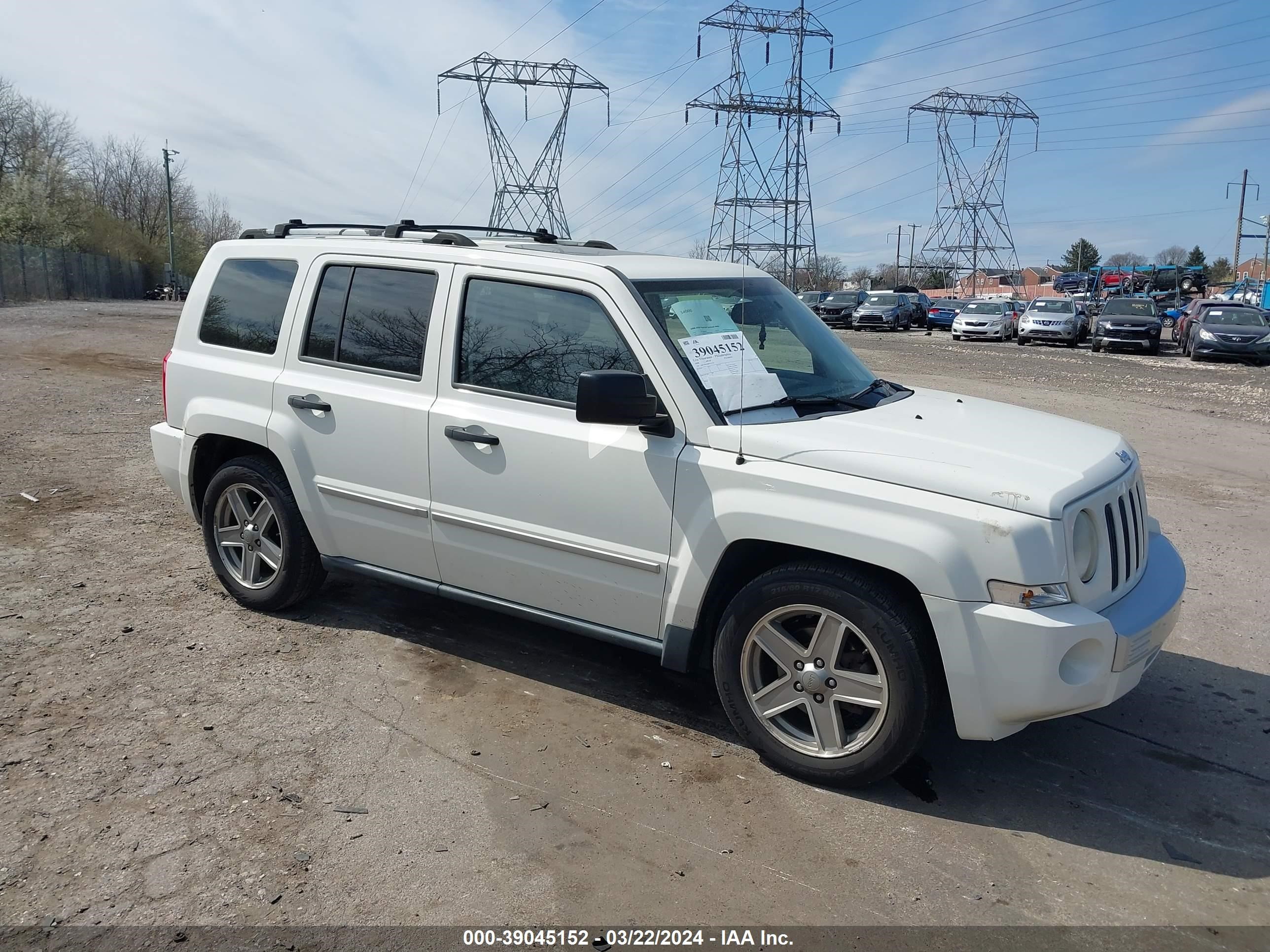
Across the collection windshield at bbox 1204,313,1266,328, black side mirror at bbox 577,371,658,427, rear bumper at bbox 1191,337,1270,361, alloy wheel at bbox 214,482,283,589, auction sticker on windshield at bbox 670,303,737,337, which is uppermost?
auction sticker on windshield at bbox 670,303,737,337

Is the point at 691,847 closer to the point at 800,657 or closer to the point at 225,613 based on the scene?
the point at 800,657

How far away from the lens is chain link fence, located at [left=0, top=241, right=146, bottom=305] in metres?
45.6

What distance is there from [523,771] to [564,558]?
895 millimetres

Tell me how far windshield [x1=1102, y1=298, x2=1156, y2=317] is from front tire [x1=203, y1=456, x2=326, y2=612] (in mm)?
29499

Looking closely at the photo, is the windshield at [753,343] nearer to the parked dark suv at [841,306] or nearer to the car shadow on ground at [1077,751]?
the car shadow on ground at [1077,751]

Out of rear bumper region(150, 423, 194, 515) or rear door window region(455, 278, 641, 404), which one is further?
rear bumper region(150, 423, 194, 515)

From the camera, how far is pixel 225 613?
5340 mm

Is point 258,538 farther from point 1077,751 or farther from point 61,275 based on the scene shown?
point 61,275

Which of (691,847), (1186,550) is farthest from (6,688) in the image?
(1186,550)

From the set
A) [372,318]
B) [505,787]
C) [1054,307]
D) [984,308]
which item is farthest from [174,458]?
[984,308]

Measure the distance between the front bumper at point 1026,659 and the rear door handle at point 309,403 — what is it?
2978 mm

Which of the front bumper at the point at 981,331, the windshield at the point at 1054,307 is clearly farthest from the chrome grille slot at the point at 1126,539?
the front bumper at the point at 981,331

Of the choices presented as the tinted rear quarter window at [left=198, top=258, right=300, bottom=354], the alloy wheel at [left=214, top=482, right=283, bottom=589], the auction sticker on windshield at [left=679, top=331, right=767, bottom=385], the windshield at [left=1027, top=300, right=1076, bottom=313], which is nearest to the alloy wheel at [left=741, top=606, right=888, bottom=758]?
the auction sticker on windshield at [left=679, top=331, right=767, bottom=385]

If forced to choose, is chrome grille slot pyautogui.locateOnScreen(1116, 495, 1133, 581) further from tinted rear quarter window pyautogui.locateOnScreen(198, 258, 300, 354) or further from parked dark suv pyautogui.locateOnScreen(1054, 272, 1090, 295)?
parked dark suv pyautogui.locateOnScreen(1054, 272, 1090, 295)
